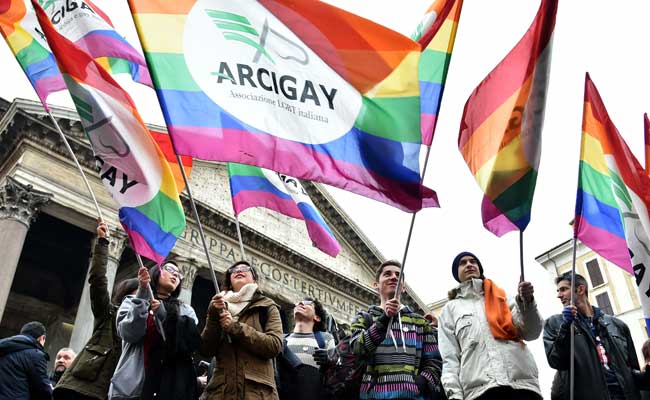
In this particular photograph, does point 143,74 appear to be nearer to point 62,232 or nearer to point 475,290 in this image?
point 475,290

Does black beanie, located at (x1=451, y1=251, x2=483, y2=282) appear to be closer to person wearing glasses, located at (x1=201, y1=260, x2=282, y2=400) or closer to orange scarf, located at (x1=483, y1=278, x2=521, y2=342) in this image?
orange scarf, located at (x1=483, y1=278, x2=521, y2=342)

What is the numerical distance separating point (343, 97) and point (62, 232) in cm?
1601

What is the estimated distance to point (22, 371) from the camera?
15.1ft

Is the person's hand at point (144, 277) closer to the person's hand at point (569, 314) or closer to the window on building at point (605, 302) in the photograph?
the person's hand at point (569, 314)

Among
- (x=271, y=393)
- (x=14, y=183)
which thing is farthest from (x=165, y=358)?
(x=14, y=183)

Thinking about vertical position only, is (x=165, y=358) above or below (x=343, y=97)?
below

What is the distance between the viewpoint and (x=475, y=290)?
3.90 m

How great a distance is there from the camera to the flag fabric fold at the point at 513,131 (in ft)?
12.2

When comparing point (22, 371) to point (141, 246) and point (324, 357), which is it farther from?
Answer: point (324, 357)

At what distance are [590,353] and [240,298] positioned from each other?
258 cm

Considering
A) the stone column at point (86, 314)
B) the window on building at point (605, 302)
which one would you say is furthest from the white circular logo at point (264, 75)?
the window on building at point (605, 302)

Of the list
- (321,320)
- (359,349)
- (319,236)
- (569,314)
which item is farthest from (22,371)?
(569,314)

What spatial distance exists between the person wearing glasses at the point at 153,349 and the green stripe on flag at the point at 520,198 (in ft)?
7.82

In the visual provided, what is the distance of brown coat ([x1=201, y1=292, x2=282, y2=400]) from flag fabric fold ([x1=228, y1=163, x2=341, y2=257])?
2.40 m
